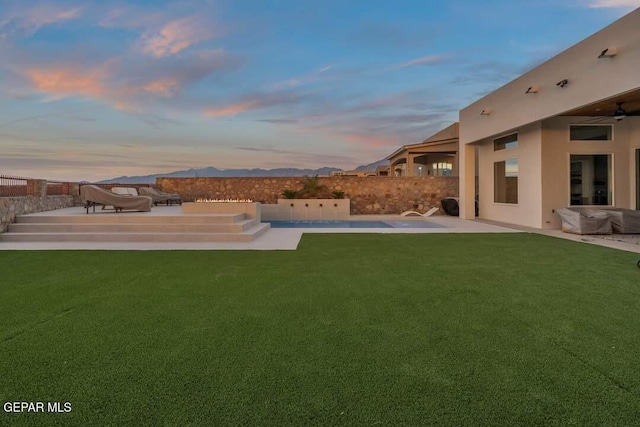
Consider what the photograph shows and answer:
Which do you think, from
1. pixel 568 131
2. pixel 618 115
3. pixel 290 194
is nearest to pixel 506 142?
pixel 568 131

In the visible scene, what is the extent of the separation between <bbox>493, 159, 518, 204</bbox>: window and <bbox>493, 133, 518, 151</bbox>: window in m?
0.51

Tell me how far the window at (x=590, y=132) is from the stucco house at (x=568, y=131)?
2 cm

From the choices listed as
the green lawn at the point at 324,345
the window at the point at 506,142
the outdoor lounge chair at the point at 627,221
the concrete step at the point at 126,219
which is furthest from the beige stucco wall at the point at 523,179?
the concrete step at the point at 126,219

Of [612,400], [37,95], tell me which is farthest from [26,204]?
[612,400]

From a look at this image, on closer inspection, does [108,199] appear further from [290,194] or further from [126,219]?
[290,194]

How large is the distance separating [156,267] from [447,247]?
5664 millimetres

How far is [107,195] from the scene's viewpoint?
35.2ft

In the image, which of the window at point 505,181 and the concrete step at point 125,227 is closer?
the concrete step at point 125,227

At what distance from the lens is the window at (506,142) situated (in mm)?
12219

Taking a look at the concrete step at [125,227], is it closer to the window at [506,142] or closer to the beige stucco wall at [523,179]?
the beige stucco wall at [523,179]

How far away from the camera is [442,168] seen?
2736cm

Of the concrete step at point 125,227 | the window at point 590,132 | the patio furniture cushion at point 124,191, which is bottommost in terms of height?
the concrete step at point 125,227

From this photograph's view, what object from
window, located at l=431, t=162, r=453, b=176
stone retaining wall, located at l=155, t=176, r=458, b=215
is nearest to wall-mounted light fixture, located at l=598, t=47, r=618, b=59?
stone retaining wall, located at l=155, t=176, r=458, b=215

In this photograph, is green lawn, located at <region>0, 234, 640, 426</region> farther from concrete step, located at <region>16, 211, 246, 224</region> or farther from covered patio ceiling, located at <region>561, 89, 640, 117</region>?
covered patio ceiling, located at <region>561, 89, 640, 117</region>
